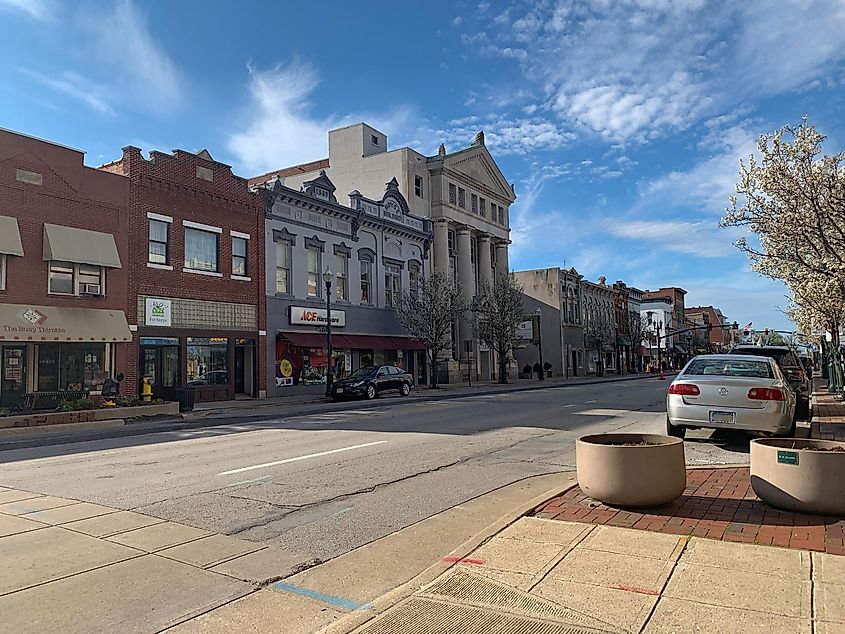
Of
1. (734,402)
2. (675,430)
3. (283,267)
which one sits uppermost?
(283,267)

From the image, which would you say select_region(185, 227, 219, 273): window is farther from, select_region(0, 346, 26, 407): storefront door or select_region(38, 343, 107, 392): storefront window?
select_region(0, 346, 26, 407): storefront door

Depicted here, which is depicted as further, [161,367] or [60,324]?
[161,367]

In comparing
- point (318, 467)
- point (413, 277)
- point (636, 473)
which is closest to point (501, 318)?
point (413, 277)

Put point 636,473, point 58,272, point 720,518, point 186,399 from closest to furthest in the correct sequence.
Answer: point 720,518
point 636,473
point 58,272
point 186,399

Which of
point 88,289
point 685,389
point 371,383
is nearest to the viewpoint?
point 685,389

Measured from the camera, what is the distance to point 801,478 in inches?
245

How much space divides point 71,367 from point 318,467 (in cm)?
1607

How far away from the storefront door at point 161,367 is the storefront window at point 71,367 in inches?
65.2

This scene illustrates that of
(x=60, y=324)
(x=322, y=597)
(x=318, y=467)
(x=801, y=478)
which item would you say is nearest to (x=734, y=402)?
(x=801, y=478)

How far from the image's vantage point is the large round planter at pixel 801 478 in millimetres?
6086

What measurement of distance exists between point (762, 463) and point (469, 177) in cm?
4314

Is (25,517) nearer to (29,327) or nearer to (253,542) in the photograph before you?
(253,542)

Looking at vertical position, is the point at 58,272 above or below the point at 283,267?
below

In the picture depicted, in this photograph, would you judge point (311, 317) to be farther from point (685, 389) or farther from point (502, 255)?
point (502, 255)
